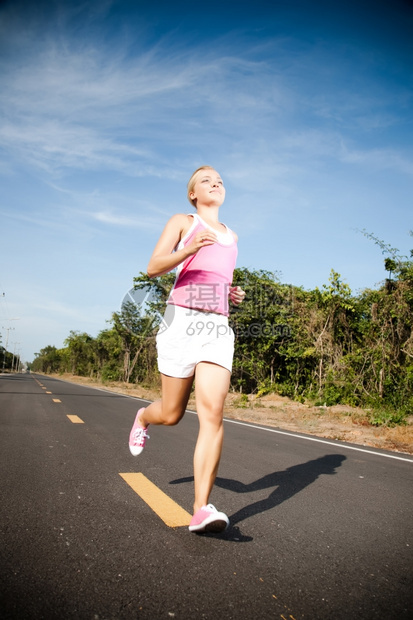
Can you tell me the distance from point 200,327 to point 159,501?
4.50 feet

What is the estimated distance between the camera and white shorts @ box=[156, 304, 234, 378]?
8.87 feet

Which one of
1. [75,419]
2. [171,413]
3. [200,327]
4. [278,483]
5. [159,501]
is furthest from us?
[75,419]

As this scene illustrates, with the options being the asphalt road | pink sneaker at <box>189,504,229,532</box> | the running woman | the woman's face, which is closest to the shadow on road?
the asphalt road

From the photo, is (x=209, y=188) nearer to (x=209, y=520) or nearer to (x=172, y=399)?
(x=172, y=399)

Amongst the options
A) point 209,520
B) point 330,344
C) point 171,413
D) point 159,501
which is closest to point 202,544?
point 209,520

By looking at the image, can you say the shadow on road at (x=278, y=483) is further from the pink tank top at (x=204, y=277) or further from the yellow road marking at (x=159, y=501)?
the pink tank top at (x=204, y=277)

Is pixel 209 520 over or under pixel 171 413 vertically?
under

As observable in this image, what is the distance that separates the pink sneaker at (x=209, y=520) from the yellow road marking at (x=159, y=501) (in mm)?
323

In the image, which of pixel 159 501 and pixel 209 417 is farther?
pixel 159 501

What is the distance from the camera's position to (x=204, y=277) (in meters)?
2.80

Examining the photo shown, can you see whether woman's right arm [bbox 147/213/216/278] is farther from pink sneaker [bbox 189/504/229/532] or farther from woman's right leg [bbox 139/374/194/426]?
pink sneaker [bbox 189/504/229/532]

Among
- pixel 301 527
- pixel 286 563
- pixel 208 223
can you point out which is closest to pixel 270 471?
pixel 301 527

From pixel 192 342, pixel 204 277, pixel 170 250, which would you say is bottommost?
pixel 192 342

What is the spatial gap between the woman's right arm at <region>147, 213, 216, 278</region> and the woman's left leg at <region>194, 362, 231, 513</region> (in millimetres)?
602
